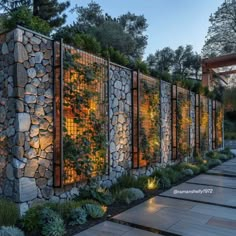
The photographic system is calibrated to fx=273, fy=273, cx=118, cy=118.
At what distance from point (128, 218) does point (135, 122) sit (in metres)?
2.92

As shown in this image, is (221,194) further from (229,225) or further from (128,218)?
(128,218)

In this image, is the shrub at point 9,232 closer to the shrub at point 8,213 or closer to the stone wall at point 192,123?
the shrub at point 8,213

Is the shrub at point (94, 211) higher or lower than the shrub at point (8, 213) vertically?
lower

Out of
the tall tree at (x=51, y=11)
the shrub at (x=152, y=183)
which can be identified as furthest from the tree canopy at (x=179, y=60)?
the shrub at (x=152, y=183)

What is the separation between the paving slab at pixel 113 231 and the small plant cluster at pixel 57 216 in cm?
27

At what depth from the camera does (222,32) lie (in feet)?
70.8

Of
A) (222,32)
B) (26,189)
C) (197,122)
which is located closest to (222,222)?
(26,189)

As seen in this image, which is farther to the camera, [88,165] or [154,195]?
[154,195]

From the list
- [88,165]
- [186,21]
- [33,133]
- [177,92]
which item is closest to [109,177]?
[88,165]

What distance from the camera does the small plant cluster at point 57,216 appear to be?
142 inches

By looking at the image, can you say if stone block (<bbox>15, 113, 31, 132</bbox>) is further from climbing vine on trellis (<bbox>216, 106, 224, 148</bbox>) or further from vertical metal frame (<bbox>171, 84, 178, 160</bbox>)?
climbing vine on trellis (<bbox>216, 106, 224, 148</bbox>)

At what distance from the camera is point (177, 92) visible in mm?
9195

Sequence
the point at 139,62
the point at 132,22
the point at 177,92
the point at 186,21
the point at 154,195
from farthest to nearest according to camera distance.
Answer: the point at 132,22, the point at 186,21, the point at 177,92, the point at 139,62, the point at 154,195

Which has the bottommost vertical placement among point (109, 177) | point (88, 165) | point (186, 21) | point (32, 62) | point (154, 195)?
point (154, 195)
